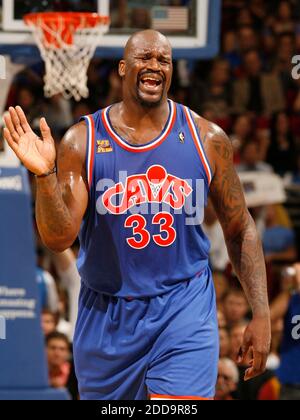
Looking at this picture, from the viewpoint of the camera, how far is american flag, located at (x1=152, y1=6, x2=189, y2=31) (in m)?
7.97

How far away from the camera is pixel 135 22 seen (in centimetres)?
812

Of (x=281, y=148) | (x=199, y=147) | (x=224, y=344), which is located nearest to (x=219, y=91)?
(x=281, y=148)

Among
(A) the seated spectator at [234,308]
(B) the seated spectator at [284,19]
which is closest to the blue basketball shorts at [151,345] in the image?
(A) the seated spectator at [234,308]

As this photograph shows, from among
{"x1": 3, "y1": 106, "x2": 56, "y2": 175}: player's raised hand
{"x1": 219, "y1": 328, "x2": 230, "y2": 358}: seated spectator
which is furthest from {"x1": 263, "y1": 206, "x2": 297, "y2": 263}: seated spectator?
{"x1": 3, "y1": 106, "x2": 56, "y2": 175}: player's raised hand

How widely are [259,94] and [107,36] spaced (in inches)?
187

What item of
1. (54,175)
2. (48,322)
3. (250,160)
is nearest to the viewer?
(54,175)

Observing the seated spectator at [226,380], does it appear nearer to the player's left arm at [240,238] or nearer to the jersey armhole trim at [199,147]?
the player's left arm at [240,238]

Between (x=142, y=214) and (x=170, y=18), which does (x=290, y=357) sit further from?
(x=142, y=214)

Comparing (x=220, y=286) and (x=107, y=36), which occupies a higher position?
(x=107, y=36)

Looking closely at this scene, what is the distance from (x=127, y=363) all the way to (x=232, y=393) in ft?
9.46

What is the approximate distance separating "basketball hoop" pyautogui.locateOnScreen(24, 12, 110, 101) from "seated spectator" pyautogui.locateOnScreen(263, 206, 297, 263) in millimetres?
3505

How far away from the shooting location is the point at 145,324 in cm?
496
